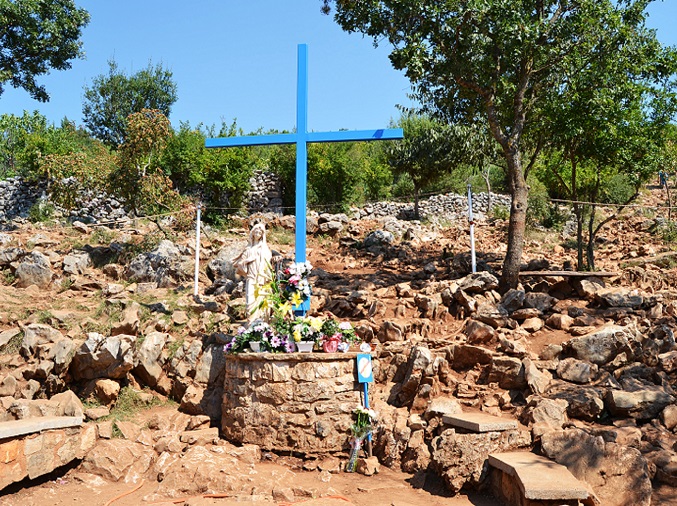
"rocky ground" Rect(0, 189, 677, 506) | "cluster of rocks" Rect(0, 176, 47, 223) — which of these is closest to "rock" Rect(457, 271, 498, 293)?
"rocky ground" Rect(0, 189, 677, 506)

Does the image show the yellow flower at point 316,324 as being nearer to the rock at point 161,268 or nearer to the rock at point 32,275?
the rock at point 161,268

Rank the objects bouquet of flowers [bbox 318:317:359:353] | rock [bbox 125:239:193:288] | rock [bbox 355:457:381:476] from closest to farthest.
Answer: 1. rock [bbox 355:457:381:476]
2. bouquet of flowers [bbox 318:317:359:353]
3. rock [bbox 125:239:193:288]

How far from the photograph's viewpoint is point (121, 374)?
756cm

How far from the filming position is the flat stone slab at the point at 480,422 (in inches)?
215

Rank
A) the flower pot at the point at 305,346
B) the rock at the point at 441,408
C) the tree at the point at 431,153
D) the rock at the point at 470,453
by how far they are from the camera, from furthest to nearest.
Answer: the tree at the point at 431,153
the flower pot at the point at 305,346
the rock at the point at 441,408
the rock at the point at 470,453

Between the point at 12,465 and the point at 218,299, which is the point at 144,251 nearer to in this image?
the point at 218,299

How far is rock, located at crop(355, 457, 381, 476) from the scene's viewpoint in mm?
6070

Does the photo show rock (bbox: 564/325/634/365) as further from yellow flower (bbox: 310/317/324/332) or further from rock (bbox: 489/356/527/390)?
yellow flower (bbox: 310/317/324/332)

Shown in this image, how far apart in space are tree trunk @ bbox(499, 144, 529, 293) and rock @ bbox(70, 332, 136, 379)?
19.8ft

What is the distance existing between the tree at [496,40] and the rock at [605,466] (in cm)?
464

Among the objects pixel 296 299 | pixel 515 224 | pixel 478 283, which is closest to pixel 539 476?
pixel 296 299

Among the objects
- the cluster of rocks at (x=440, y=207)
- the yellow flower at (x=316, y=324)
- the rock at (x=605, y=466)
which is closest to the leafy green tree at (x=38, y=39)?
the cluster of rocks at (x=440, y=207)

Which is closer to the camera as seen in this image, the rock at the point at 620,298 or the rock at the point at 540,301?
the rock at the point at 620,298

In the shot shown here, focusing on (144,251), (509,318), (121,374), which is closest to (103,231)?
(144,251)
